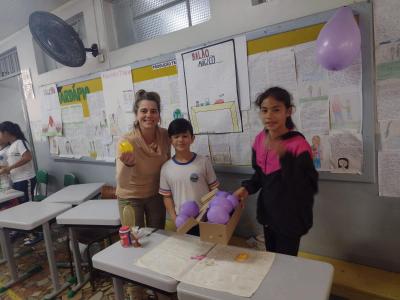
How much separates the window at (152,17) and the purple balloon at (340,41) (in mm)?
1107

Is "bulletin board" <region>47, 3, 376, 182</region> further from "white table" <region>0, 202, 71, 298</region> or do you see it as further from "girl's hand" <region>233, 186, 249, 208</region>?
"white table" <region>0, 202, 71, 298</region>

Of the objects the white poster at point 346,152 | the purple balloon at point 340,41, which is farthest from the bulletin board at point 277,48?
the purple balloon at point 340,41

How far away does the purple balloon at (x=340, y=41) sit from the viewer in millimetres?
1224

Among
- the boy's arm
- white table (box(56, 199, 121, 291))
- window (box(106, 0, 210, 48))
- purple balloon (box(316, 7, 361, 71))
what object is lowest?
white table (box(56, 199, 121, 291))

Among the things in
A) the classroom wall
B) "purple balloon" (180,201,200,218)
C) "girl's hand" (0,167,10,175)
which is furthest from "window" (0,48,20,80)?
"purple balloon" (180,201,200,218)

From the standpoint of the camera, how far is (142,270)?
3.50ft

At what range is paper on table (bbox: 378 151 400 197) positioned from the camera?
1389 mm

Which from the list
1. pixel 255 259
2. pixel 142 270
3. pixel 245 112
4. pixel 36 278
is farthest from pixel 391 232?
pixel 36 278

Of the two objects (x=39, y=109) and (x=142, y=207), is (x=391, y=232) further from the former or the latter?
(x=39, y=109)

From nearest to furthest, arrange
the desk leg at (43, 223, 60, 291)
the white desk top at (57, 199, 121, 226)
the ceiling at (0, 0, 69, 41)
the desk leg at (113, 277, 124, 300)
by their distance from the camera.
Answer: the desk leg at (113, 277, 124, 300)
the white desk top at (57, 199, 121, 226)
the desk leg at (43, 223, 60, 291)
the ceiling at (0, 0, 69, 41)

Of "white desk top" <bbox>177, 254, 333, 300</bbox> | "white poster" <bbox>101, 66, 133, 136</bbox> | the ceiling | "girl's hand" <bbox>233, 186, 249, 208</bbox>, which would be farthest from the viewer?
the ceiling

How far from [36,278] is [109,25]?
8.16ft

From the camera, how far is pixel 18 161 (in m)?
2.97

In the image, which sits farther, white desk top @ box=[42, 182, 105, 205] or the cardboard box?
white desk top @ box=[42, 182, 105, 205]
